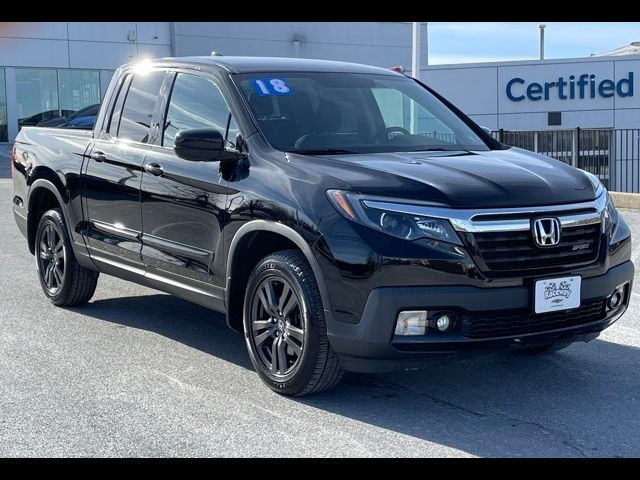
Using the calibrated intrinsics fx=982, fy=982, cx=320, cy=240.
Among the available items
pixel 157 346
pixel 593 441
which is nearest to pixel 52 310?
pixel 157 346

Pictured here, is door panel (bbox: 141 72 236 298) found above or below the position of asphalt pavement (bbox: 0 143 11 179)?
above

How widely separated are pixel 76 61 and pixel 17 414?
35630mm

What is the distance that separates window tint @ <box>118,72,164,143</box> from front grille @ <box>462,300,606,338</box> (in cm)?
281

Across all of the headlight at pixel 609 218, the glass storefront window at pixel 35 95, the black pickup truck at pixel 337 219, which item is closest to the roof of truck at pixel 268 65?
the black pickup truck at pixel 337 219

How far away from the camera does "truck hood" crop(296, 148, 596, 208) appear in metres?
4.84

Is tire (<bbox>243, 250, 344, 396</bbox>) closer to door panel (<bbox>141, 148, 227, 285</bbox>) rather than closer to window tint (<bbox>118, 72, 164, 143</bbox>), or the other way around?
door panel (<bbox>141, 148, 227, 285</bbox>)

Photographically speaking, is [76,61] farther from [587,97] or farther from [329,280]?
[329,280]

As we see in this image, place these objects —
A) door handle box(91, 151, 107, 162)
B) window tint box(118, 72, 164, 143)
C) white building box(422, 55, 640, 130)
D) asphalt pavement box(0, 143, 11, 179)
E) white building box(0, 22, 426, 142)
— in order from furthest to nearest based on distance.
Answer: white building box(0, 22, 426, 142)
white building box(422, 55, 640, 130)
asphalt pavement box(0, 143, 11, 179)
door handle box(91, 151, 107, 162)
window tint box(118, 72, 164, 143)

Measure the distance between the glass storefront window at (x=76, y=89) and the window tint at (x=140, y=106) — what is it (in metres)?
32.2

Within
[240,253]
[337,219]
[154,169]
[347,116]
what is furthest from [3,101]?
[337,219]

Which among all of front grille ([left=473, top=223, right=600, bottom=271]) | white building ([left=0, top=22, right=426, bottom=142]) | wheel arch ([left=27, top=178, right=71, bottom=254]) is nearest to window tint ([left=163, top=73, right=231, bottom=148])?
wheel arch ([left=27, top=178, right=71, bottom=254])

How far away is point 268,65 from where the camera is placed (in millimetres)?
6367

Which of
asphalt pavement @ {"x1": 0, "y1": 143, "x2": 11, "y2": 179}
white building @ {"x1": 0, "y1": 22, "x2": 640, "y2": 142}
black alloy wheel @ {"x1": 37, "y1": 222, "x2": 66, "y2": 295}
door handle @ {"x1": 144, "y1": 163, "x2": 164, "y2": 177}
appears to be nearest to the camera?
door handle @ {"x1": 144, "y1": 163, "x2": 164, "y2": 177}
